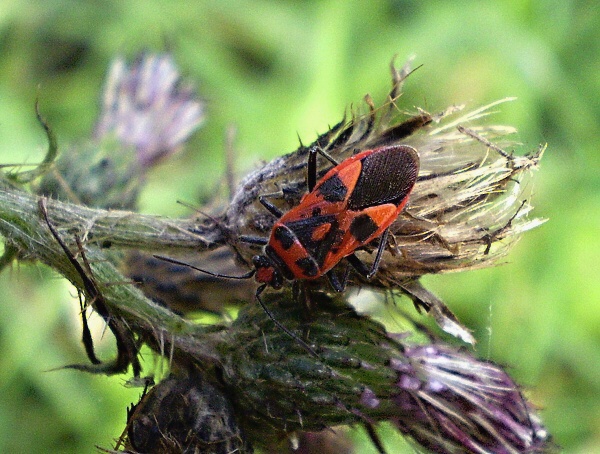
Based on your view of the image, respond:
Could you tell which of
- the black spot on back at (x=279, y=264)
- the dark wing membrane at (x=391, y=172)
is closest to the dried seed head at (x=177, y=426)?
the black spot on back at (x=279, y=264)

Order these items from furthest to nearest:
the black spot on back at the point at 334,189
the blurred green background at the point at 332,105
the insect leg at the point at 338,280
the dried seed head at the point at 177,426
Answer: the blurred green background at the point at 332,105 → the black spot on back at the point at 334,189 → the insect leg at the point at 338,280 → the dried seed head at the point at 177,426

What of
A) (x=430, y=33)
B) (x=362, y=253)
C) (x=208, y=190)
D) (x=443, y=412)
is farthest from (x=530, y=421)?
(x=430, y=33)

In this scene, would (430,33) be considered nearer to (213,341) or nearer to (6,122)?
(6,122)

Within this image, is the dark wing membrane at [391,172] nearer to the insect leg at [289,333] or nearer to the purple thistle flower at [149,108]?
the insect leg at [289,333]

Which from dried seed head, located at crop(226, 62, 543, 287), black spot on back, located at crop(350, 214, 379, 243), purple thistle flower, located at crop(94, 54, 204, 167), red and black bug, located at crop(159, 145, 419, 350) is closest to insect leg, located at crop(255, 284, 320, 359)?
red and black bug, located at crop(159, 145, 419, 350)

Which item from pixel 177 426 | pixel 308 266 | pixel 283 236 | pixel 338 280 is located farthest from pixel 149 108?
pixel 177 426

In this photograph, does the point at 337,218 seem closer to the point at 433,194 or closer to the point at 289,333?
the point at 433,194
